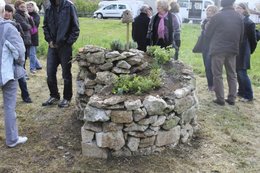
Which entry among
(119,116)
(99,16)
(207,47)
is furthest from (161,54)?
(99,16)

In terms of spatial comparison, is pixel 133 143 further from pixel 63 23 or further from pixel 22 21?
pixel 22 21

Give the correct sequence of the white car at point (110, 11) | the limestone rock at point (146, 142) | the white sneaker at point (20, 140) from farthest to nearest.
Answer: the white car at point (110, 11) → the white sneaker at point (20, 140) → the limestone rock at point (146, 142)

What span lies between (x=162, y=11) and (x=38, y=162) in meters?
3.61

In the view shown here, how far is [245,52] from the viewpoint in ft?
23.9

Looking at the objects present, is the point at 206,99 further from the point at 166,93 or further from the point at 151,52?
the point at 166,93

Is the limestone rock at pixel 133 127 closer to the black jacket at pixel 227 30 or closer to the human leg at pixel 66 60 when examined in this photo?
the human leg at pixel 66 60

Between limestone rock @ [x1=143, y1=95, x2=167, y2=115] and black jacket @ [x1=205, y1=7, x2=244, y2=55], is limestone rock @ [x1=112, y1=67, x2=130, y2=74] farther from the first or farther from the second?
black jacket @ [x1=205, y1=7, x2=244, y2=55]

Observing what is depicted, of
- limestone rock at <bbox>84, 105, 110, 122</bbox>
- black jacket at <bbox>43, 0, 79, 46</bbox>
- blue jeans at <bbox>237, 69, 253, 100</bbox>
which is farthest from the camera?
blue jeans at <bbox>237, 69, 253, 100</bbox>

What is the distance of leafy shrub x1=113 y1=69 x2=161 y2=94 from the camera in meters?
4.93

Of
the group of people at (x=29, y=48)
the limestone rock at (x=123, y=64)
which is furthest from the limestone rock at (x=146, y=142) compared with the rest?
the group of people at (x=29, y=48)

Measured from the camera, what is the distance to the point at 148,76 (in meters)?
5.38

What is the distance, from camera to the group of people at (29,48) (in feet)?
15.4

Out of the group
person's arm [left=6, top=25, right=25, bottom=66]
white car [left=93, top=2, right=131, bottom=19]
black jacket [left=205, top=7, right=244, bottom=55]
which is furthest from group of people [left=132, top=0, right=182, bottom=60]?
white car [left=93, top=2, right=131, bottom=19]

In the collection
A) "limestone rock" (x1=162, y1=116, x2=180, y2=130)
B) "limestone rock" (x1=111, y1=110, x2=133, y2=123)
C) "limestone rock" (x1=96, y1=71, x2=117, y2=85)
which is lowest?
"limestone rock" (x1=162, y1=116, x2=180, y2=130)
